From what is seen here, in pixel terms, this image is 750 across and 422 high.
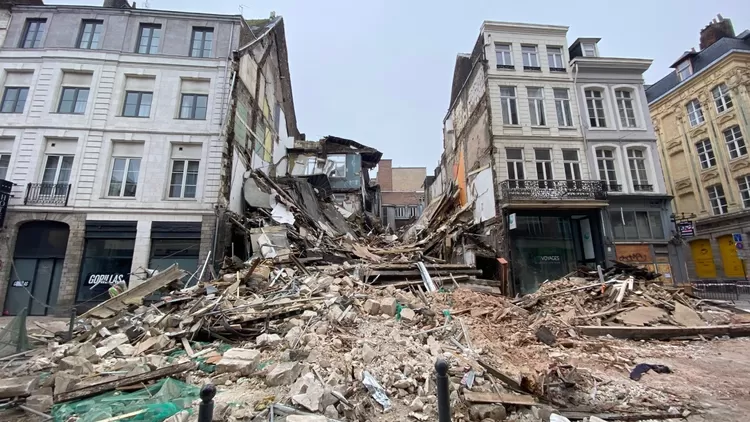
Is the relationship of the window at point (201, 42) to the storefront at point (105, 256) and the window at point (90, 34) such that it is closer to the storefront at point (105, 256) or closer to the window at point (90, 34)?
the window at point (90, 34)

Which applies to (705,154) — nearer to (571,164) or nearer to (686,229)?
(686,229)

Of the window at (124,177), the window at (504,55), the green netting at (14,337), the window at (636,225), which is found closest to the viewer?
the green netting at (14,337)

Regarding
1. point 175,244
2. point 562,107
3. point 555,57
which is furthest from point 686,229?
point 175,244

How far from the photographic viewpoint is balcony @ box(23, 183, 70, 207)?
42.3 feet

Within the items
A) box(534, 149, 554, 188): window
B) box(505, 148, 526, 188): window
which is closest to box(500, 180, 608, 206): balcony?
box(505, 148, 526, 188): window

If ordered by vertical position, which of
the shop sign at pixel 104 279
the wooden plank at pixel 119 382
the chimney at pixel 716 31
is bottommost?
the wooden plank at pixel 119 382

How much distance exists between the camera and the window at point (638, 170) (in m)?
17.2

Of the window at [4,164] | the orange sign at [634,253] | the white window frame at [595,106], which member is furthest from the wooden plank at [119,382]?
the white window frame at [595,106]

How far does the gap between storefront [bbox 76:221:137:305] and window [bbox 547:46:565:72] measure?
22.9 meters

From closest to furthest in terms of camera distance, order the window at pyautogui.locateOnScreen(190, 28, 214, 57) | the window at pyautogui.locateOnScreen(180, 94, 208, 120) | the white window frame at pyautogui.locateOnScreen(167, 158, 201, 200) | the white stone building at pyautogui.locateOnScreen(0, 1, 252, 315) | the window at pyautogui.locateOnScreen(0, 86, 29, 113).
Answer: the white stone building at pyautogui.locateOnScreen(0, 1, 252, 315), the white window frame at pyautogui.locateOnScreen(167, 158, 201, 200), the window at pyautogui.locateOnScreen(0, 86, 29, 113), the window at pyautogui.locateOnScreen(180, 94, 208, 120), the window at pyautogui.locateOnScreen(190, 28, 214, 57)

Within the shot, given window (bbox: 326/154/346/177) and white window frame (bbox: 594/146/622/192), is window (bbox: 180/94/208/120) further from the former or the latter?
white window frame (bbox: 594/146/622/192)

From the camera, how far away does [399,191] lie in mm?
44594

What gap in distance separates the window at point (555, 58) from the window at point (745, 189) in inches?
586

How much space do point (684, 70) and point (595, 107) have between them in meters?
13.6
